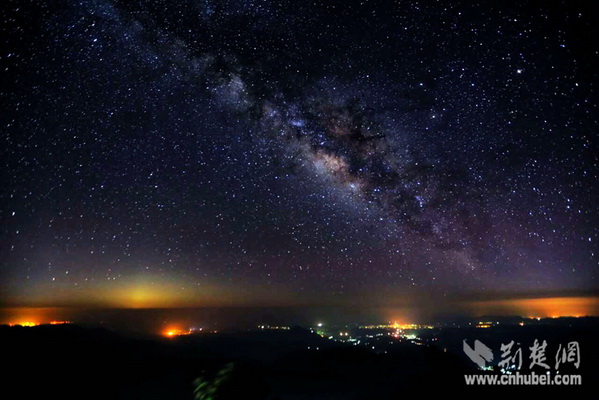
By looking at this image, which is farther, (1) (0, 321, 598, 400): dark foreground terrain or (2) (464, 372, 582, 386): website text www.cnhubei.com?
(1) (0, 321, 598, 400): dark foreground terrain

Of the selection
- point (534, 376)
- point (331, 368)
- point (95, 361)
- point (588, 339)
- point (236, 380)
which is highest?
point (236, 380)

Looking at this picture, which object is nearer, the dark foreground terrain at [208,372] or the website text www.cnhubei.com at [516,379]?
the website text www.cnhubei.com at [516,379]

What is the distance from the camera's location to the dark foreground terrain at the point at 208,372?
13484mm

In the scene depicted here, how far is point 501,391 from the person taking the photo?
1338 centimetres

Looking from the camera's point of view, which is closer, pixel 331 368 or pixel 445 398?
pixel 445 398

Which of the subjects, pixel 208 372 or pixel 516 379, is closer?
pixel 208 372

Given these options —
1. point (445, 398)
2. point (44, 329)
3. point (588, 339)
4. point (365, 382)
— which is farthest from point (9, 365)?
point (588, 339)

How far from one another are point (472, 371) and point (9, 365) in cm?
2736

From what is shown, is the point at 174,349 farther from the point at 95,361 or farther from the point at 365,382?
the point at 365,382

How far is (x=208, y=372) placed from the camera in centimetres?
559

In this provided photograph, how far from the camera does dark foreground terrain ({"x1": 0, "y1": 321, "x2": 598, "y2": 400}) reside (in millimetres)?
13484

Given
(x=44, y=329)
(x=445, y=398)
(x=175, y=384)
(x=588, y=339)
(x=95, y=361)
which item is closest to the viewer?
(x=445, y=398)

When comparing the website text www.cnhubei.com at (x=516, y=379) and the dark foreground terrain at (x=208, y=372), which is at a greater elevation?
the website text www.cnhubei.com at (x=516, y=379)

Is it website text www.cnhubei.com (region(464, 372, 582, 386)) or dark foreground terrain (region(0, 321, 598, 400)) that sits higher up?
website text www.cnhubei.com (region(464, 372, 582, 386))
